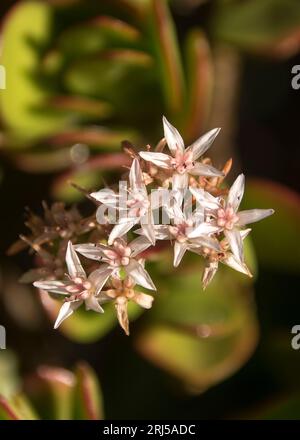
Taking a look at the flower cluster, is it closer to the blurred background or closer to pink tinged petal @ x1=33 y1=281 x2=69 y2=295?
pink tinged petal @ x1=33 y1=281 x2=69 y2=295

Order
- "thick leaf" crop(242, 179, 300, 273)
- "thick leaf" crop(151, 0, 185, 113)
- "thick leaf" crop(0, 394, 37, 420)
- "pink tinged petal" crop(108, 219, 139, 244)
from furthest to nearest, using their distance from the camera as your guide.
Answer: "thick leaf" crop(242, 179, 300, 273)
"thick leaf" crop(151, 0, 185, 113)
"thick leaf" crop(0, 394, 37, 420)
"pink tinged petal" crop(108, 219, 139, 244)

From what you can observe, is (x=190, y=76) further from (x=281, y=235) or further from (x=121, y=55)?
(x=281, y=235)

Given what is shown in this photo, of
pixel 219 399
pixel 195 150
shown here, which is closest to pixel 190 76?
pixel 195 150

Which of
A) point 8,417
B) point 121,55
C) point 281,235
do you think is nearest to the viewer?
point 8,417

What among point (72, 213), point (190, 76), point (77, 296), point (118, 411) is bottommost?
point (118, 411)

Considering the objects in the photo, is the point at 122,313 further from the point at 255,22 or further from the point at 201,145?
the point at 255,22

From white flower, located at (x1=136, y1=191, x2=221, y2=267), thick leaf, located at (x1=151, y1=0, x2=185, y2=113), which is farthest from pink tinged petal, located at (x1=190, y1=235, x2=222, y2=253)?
thick leaf, located at (x1=151, y1=0, x2=185, y2=113)
